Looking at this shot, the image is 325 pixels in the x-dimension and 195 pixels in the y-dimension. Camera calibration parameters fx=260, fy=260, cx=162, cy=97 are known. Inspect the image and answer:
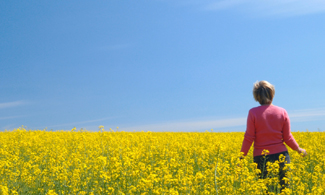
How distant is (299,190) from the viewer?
13.4 feet

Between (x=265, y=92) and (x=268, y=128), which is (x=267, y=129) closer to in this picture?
(x=268, y=128)

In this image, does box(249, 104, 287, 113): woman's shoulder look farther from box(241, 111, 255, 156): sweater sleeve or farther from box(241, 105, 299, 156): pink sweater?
box(241, 111, 255, 156): sweater sleeve

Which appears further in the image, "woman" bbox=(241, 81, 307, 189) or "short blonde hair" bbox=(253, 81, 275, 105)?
"short blonde hair" bbox=(253, 81, 275, 105)

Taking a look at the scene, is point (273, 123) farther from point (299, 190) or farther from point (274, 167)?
point (299, 190)

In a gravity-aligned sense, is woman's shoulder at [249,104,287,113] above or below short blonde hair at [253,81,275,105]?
below

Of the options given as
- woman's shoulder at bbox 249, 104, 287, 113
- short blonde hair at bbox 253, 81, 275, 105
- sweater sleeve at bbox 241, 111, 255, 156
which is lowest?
sweater sleeve at bbox 241, 111, 255, 156

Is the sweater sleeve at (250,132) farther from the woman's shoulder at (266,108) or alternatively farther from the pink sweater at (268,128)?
the woman's shoulder at (266,108)

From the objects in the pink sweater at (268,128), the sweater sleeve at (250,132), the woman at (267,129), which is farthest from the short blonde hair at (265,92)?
the sweater sleeve at (250,132)

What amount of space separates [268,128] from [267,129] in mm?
23

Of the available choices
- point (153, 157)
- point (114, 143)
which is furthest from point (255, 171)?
Answer: point (114, 143)

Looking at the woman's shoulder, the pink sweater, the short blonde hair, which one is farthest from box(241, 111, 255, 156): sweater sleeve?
the short blonde hair

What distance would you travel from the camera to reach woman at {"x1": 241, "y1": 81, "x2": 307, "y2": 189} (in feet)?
14.1

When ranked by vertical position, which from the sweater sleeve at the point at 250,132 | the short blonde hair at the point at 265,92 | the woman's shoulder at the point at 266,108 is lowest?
the sweater sleeve at the point at 250,132

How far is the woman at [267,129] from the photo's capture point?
Result: 4305 millimetres
